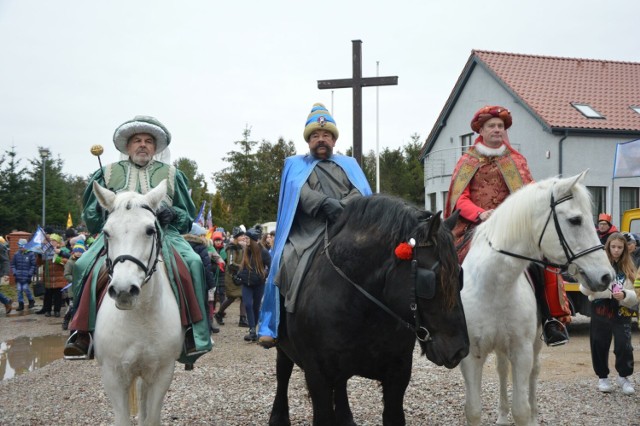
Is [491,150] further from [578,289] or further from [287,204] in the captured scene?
[578,289]

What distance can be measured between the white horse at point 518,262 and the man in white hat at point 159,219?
2.14m

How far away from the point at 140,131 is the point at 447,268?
2970mm

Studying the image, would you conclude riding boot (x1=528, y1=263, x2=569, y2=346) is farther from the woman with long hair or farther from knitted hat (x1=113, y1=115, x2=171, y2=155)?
the woman with long hair

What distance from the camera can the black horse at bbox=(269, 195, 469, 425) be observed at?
3.30 meters

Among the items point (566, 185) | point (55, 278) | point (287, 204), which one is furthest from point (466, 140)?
point (287, 204)

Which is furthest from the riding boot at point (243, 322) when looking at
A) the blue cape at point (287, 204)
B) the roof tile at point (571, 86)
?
the roof tile at point (571, 86)

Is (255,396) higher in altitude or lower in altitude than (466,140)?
lower

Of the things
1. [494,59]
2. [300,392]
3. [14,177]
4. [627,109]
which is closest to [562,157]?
[627,109]

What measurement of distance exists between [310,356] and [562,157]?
821 inches

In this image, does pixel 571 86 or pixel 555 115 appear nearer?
pixel 555 115

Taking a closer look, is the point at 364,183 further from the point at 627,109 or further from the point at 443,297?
the point at 627,109

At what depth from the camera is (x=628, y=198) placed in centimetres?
2242

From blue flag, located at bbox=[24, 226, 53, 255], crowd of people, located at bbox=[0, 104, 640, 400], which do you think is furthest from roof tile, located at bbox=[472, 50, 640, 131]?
crowd of people, located at bbox=[0, 104, 640, 400]

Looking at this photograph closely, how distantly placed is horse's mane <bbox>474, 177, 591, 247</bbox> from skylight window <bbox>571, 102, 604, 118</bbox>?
20.8 metres
